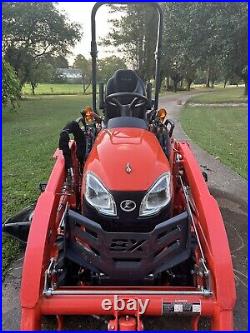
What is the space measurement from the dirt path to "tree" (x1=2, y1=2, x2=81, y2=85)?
22.6 meters

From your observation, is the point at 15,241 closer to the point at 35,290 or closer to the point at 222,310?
the point at 35,290

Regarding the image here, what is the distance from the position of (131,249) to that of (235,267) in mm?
1557

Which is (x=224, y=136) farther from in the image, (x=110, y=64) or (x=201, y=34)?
(x=110, y=64)

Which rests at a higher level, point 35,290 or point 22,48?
point 22,48

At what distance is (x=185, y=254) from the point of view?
2742 mm

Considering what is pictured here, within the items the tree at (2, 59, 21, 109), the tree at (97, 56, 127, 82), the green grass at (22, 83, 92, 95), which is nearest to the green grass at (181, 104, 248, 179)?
the tree at (2, 59, 21, 109)

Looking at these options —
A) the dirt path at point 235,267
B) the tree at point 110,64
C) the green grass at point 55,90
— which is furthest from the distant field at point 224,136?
the green grass at point 55,90

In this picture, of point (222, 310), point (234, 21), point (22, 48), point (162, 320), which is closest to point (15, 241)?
point (162, 320)

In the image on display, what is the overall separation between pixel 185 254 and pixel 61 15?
28014 millimetres

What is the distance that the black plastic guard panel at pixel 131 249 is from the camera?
2.61m

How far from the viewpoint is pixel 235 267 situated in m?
3.71

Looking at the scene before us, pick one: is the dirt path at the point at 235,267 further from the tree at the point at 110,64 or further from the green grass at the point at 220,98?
the tree at the point at 110,64

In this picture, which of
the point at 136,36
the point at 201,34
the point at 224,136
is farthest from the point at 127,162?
the point at 136,36

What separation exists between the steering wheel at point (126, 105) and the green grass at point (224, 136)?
3.50 meters
